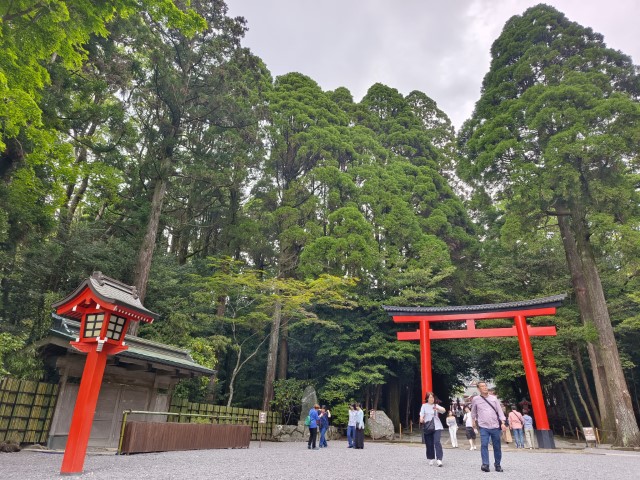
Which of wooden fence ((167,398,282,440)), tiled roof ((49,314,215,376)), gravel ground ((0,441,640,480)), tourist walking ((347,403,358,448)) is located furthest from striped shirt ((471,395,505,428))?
tiled roof ((49,314,215,376))

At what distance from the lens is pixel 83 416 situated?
549 centimetres

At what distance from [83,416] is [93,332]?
47.4 inches

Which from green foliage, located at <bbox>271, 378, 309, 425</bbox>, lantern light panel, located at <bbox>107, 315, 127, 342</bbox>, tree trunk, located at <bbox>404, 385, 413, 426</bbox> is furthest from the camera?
tree trunk, located at <bbox>404, 385, 413, 426</bbox>

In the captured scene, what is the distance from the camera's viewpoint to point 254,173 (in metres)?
17.9

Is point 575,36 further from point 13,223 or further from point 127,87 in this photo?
point 13,223

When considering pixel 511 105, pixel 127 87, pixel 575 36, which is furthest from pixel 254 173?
pixel 575 36

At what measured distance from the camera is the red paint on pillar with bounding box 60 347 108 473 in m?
5.14

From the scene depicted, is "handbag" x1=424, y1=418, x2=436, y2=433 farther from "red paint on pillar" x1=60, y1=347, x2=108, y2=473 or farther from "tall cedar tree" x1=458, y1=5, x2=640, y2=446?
"tall cedar tree" x1=458, y1=5, x2=640, y2=446

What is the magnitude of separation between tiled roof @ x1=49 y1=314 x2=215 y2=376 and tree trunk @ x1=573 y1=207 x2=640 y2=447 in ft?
39.9

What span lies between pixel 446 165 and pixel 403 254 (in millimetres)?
8243

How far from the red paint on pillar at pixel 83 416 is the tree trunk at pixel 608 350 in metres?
13.8

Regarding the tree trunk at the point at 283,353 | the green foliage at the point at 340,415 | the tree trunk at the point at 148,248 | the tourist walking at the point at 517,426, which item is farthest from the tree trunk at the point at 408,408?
the tree trunk at the point at 148,248

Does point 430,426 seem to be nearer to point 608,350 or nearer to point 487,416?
point 487,416

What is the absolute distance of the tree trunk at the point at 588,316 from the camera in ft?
39.5
